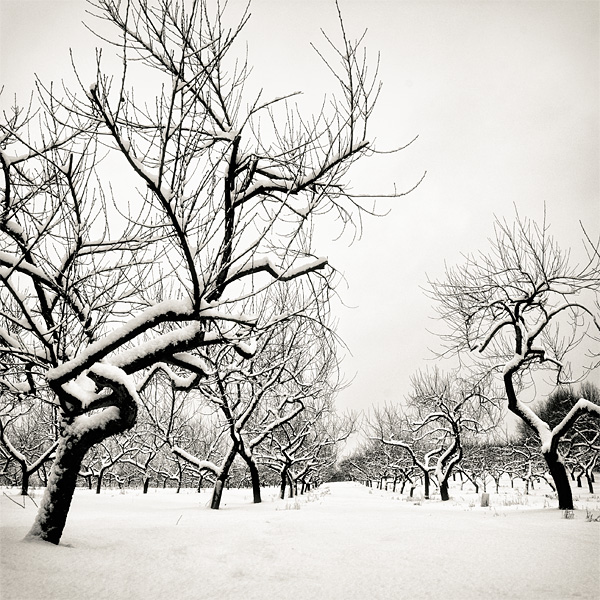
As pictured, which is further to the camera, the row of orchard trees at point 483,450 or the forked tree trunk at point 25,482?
the row of orchard trees at point 483,450

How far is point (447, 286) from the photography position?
444 inches

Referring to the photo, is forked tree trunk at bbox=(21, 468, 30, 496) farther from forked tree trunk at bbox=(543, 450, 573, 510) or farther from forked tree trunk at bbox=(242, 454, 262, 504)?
forked tree trunk at bbox=(543, 450, 573, 510)

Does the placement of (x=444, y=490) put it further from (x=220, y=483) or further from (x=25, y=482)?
(x=25, y=482)

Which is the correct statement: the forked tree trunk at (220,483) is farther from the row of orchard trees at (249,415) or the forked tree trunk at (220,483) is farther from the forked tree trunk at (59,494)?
the forked tree trunk at (59,494)

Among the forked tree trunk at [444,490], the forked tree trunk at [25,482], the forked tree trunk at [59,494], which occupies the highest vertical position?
the forked tree trunk at [59,494]

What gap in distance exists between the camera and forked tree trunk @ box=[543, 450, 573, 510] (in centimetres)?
921

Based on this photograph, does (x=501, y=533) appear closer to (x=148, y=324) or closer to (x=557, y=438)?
(x=557, y=438)

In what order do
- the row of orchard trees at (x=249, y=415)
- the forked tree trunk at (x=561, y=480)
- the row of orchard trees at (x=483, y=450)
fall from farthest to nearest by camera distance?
the row of orchard trees at (x=483, y=450) < the row of orchard trees at (x=249, y=415) < the forked tree trunk at (x=561, y=480)

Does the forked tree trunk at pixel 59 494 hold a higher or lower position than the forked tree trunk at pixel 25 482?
higher

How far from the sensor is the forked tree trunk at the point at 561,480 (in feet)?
30.2

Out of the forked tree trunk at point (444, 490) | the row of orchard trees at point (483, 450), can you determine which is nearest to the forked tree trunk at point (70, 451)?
the forked tree trunk at point (444, 490)

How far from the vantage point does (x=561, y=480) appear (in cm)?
930

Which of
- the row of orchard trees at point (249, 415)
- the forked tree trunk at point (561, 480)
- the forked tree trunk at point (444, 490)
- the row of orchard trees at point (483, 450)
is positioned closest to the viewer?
the forked tree trunk at point (561, 480)

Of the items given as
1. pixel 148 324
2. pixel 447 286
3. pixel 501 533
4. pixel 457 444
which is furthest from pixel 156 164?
pixel 457 444
